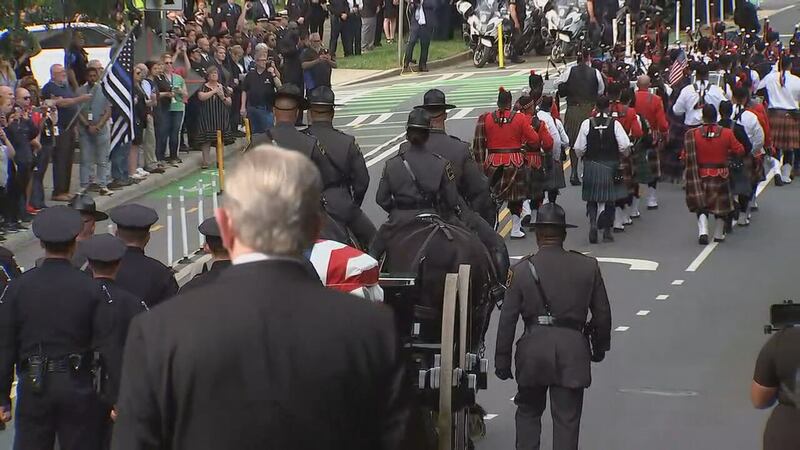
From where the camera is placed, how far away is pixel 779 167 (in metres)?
25.7

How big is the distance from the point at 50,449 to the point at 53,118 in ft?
41.2

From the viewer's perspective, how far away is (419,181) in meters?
10.8

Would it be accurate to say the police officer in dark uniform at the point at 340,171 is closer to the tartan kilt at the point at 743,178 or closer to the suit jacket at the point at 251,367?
the suit jacket at the point at 251,367

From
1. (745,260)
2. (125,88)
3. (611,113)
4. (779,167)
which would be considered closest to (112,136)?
(125,88)

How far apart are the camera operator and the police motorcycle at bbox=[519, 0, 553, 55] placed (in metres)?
32.3

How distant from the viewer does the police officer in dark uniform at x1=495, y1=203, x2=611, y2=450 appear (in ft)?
32.6

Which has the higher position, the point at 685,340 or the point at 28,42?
the point at 28,42

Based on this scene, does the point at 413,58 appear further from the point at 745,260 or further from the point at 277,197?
the point at 277,197

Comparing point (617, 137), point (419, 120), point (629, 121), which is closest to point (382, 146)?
point (629, 121)

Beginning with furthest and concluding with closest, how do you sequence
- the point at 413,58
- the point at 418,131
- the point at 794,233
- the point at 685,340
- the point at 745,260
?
the point at 413,58, the point at 794,233, the point at 745,260, the point at 685,340, the point at 418,131

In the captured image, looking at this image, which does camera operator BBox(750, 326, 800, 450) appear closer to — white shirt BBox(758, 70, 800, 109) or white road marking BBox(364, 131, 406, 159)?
white shirt BBox(758, 70, 800, 109)

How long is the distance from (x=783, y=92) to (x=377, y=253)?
1709 cm

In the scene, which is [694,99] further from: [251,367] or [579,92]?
[251,367]

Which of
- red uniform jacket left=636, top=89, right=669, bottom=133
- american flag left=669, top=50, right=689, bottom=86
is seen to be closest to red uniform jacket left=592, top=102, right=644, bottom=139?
red uniform jacket left=636, top=89, right=669, bottom=133
